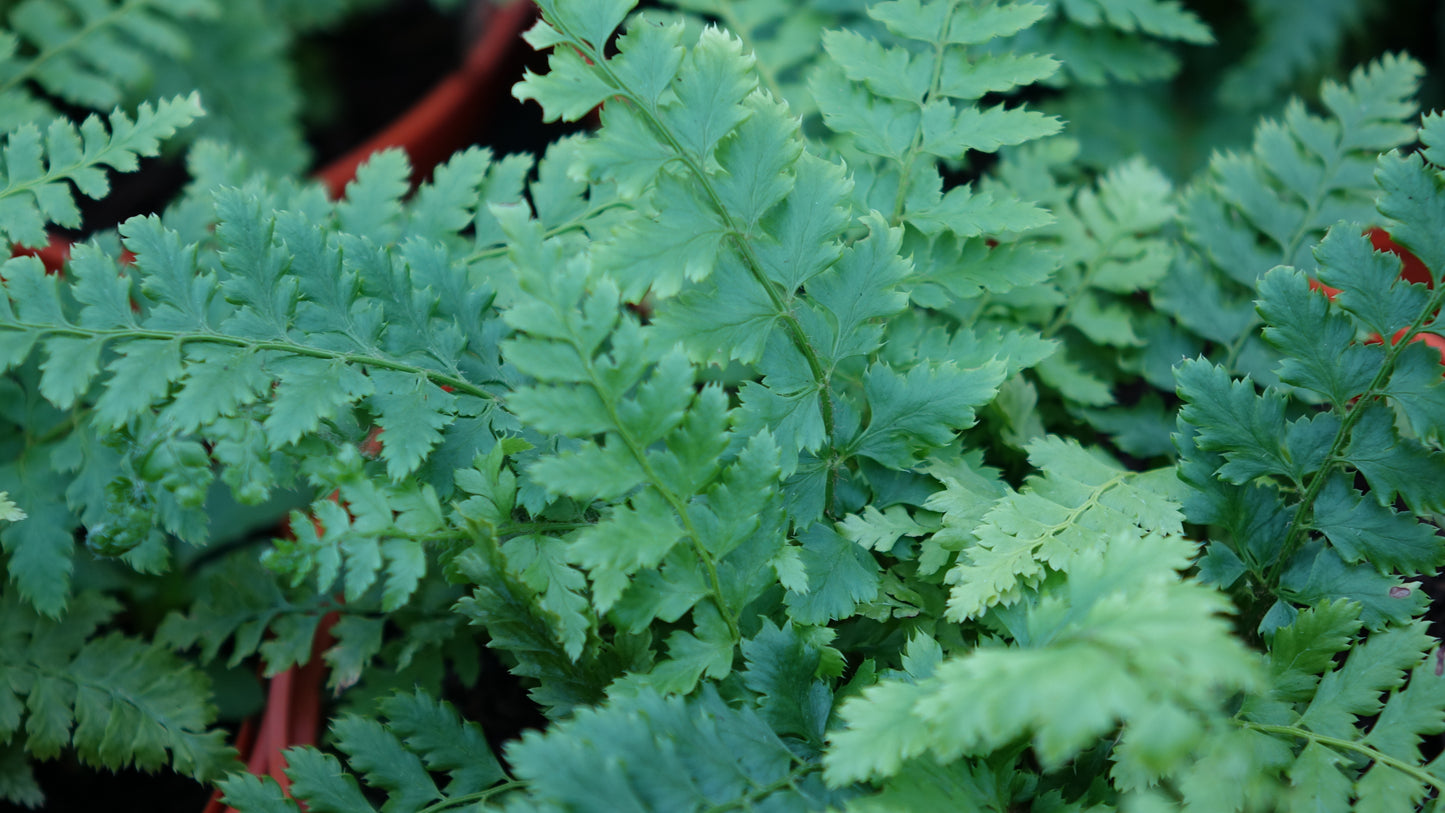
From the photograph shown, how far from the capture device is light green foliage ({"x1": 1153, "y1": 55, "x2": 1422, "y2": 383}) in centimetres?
96

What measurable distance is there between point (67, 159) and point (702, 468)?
2.01 ft

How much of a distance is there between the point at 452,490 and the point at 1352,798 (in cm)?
72

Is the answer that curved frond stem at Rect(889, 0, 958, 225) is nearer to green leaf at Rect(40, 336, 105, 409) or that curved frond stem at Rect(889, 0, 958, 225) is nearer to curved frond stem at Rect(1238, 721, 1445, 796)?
curved frond stem at Rect(1238, 721, 1445, 796)

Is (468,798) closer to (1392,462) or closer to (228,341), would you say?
(228,341)

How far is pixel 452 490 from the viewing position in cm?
78

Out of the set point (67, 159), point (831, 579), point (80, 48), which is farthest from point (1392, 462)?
point (80, 48)

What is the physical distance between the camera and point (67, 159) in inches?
32.7

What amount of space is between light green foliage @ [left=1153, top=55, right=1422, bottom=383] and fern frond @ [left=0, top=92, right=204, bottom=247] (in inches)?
36.5

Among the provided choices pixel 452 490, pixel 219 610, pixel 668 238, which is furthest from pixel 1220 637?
pixel 219 610

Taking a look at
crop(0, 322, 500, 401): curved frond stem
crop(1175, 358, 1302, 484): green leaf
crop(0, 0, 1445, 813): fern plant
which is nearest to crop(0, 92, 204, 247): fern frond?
crop(0, 0, 1445, 813): fern plant

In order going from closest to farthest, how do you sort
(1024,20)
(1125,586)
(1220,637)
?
(1220,637)
(1125,586)
(1024,20)

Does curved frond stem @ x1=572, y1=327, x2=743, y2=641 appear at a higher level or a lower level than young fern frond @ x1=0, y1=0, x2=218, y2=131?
lower

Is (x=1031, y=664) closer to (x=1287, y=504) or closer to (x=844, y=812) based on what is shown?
(x=844, y=812)

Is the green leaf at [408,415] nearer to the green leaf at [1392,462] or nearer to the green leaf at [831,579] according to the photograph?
the green leaf at [831,579]
